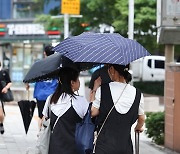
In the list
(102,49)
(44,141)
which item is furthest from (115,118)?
(44,141)

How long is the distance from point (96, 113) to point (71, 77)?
24.3 inches

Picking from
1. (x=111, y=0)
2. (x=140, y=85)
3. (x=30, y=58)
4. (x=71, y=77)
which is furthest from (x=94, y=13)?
(x=71, y=77)

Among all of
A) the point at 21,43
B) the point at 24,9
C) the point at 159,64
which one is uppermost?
the point at 24,9

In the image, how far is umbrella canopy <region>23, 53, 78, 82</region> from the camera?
562 centimetres

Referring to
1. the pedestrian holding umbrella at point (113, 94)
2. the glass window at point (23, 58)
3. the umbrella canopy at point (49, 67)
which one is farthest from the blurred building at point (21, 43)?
the pedestrian holding umbrella at point (113, 94)

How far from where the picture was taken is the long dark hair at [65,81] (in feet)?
17.8

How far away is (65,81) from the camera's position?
5.45 metres

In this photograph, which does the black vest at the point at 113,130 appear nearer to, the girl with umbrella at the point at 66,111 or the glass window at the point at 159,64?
the girl with umbrella at the point at 66,111

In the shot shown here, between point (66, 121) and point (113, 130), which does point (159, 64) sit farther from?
point (113, 130)

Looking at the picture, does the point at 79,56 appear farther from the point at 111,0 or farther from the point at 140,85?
the point at 140,85

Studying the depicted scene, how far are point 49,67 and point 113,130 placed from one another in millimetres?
1324

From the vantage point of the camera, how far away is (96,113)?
16.4ft

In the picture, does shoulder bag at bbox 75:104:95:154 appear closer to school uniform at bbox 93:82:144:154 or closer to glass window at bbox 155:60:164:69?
school uniform at bbox 93:82:144:154

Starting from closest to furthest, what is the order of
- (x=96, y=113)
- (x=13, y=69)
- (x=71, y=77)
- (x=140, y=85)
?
1. (x=96, y=113)
2. (x=71, y=77)
3. (x=140, y=85)
4. (x=13, y=69)
